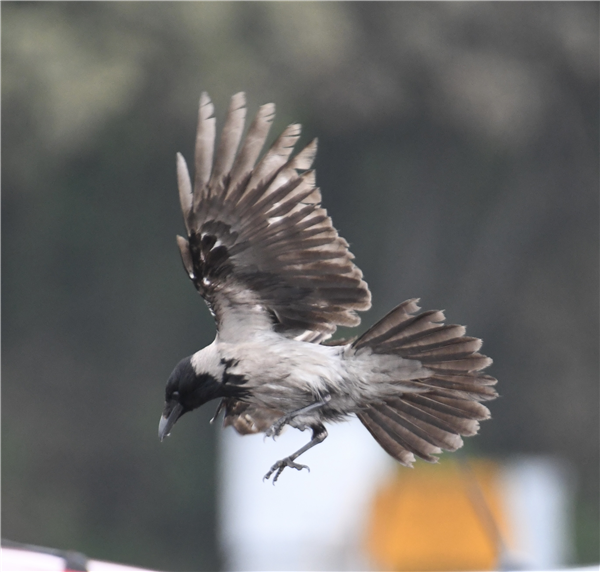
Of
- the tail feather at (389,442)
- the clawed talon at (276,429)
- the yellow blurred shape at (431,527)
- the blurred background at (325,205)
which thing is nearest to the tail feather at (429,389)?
the tail feather at (389,442)

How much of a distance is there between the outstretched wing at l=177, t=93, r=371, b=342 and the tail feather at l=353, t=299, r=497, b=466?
0.64 ft

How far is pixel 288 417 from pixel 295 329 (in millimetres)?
424

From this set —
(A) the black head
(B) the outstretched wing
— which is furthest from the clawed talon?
(B) the outstretched wing

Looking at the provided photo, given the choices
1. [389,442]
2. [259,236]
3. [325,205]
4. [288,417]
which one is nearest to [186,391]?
[288,417]

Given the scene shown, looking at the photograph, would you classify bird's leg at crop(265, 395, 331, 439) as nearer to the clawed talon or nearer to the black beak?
the clawed talon

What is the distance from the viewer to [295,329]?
517 centimetres

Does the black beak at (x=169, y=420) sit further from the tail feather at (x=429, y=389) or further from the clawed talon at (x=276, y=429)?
the tail feather at (x=429, y=389)

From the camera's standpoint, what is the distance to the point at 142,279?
2017cm

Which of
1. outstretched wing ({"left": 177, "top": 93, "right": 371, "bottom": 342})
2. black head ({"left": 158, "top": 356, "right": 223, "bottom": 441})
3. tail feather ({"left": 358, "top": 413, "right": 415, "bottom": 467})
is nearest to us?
outstretched wing ({"left": 177, "top": 93, "right": 371, "bottom": 342})

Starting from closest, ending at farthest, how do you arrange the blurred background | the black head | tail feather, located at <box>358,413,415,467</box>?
the black head, tail feather, located at <box>358,413,415,467</box>, the blurred background

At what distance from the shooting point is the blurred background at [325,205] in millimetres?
15508

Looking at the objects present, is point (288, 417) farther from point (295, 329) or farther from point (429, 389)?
point (429, 389)

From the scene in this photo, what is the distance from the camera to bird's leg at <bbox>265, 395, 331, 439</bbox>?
15.8 ft

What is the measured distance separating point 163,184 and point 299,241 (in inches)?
581
